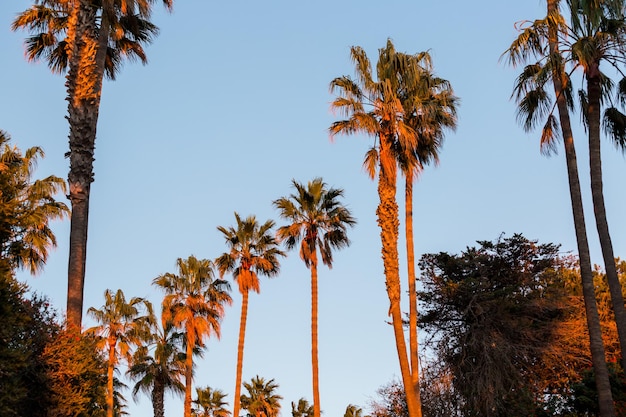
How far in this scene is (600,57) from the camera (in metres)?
20.1

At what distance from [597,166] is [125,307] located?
32472 millimetres

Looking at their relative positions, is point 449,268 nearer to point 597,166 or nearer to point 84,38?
point 597,166

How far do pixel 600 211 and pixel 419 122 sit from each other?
885 cm

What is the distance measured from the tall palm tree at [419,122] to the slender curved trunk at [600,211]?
258 inches

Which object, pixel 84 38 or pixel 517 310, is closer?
pixel 84 38

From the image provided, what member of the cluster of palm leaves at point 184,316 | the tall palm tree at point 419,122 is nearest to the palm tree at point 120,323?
the cluster of palm leaves at point 184,316

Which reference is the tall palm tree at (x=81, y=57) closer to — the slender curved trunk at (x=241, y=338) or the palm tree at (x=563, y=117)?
the palm tree at (x=563, y=117)

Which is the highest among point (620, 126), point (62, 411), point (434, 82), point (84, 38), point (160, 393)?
point (434, 82)

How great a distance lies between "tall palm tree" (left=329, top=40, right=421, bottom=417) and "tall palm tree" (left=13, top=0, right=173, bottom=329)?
6.69m

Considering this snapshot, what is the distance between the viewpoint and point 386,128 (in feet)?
84.8

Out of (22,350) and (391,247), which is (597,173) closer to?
(391,247)

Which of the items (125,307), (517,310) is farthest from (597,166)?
(125,307)

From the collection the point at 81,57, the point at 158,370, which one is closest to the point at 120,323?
the point at 158,370

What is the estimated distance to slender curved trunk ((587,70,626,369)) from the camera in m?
18.2
